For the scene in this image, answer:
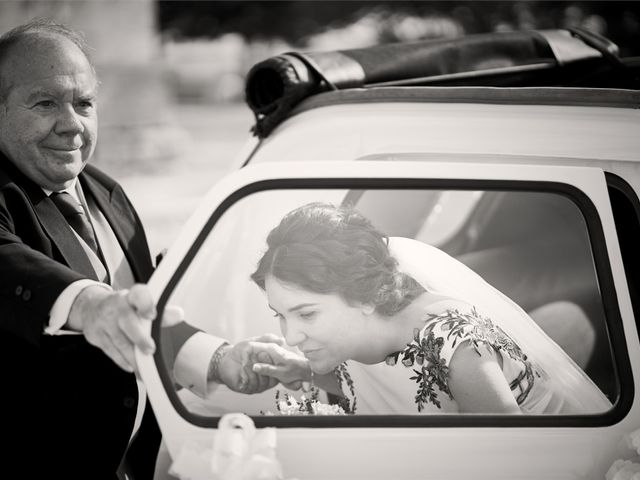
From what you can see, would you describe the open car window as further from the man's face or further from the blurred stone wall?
the blurred stone wall

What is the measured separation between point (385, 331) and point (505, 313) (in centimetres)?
31

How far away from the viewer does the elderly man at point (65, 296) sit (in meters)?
1.71

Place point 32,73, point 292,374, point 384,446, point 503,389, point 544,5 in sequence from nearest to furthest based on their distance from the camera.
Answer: point 384,446, point 503,389, point 292,374, point 32,73, point 544,5

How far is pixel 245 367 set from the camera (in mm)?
1931

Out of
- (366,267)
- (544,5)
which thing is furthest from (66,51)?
(544,5)

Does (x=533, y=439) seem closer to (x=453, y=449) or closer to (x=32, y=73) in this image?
(x=453, y=449)

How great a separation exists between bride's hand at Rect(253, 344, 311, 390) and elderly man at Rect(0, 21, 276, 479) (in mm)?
29

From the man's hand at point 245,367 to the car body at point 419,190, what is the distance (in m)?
0.03

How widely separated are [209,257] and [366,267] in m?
0.47

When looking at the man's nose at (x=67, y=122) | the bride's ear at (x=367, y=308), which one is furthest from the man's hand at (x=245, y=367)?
the man's nose at (x=67, y=122)

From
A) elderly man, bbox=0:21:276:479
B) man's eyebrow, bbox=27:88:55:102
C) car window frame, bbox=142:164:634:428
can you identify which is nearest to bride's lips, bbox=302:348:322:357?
elderly man, bbox=0:21:276:479

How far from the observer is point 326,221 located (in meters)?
1.98

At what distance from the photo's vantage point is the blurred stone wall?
30.5 ft

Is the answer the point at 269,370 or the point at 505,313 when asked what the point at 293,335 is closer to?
the point at 269,370
